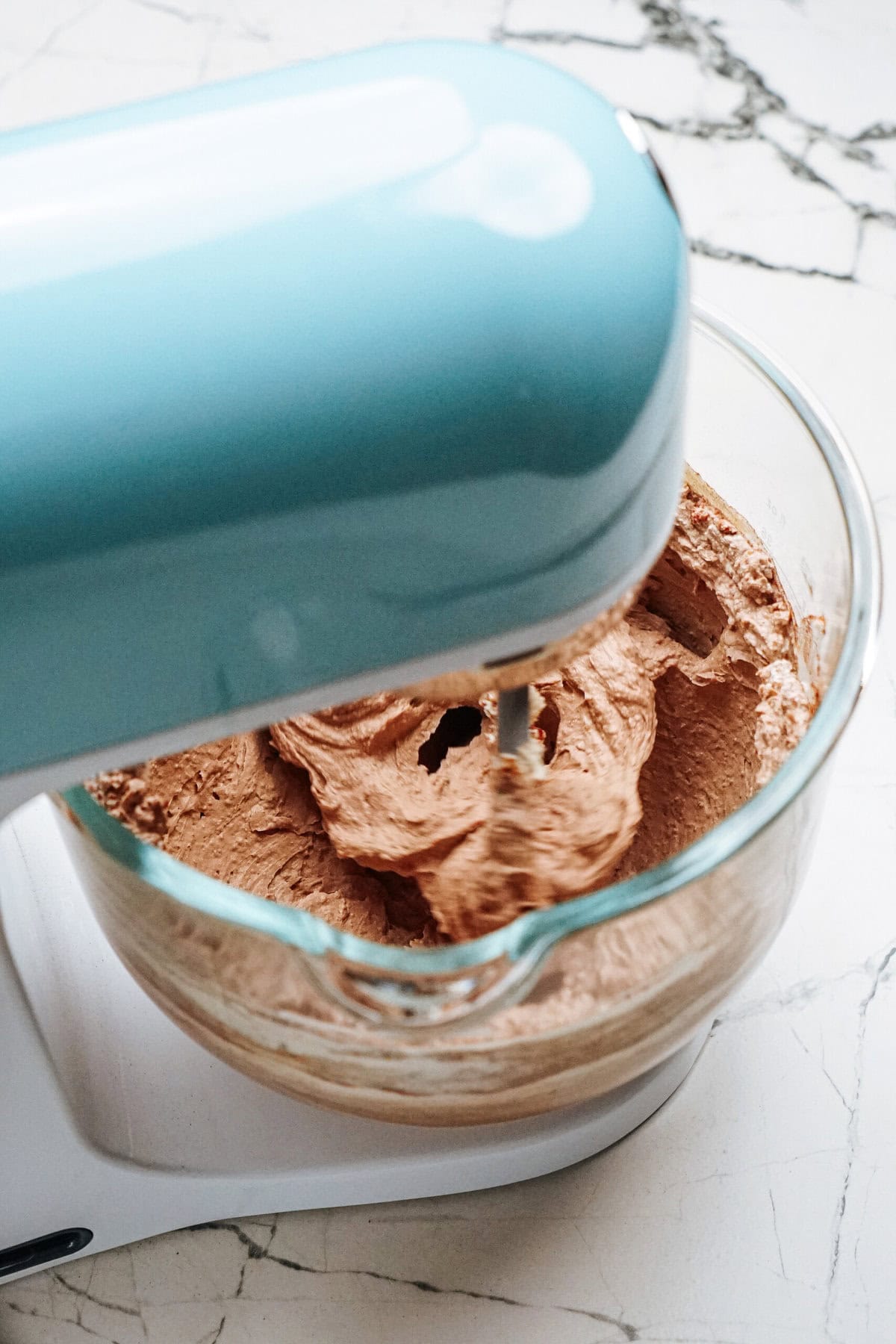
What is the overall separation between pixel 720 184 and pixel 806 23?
15 cm

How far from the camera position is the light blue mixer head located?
9.7 inches

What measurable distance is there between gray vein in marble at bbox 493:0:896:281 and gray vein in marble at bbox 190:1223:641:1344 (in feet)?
1.81

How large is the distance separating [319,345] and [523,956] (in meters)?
0.18

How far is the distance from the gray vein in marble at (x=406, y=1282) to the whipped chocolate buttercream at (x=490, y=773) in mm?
142

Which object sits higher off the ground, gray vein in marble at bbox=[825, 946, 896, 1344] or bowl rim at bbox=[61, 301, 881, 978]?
bowl rim at bbox=[61, 301, 881, 978]

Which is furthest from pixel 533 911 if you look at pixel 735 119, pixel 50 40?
pixel 50 40

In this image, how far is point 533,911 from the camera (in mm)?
391

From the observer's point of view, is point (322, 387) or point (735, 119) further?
point (735, 119)

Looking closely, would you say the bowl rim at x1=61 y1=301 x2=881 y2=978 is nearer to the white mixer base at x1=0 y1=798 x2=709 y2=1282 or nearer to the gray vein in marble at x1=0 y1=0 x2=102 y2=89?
the white mixer base at x1=0 y1=798 x2=709 y2=1282

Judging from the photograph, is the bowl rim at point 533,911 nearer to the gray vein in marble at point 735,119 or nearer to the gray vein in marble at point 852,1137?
the gray vein in marble at point 852,1137

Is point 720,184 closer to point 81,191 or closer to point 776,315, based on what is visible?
point 776,315

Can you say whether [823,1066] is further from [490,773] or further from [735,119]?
[735,119]

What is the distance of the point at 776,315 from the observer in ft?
2.53

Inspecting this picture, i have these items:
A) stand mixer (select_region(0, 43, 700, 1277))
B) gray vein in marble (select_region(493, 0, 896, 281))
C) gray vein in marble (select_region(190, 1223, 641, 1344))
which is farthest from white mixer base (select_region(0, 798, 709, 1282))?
gray vein in marble (select_region(493, 0, 896, 281))
